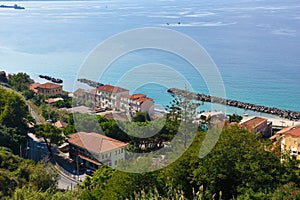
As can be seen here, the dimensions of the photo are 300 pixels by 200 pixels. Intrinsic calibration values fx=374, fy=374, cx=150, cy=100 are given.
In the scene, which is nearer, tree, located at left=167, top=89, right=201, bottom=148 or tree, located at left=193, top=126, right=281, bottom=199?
tree, located at left=193, top=126, right=281, bottom=199

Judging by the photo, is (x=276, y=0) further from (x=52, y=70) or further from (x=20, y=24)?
(x=52, y=70)

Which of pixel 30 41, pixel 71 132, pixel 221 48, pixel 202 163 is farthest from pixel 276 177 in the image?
pixel 30 41

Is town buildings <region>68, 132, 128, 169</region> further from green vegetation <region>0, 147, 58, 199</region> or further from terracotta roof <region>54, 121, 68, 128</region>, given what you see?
terracotta roof <region>54, 121, 68, 128</region>

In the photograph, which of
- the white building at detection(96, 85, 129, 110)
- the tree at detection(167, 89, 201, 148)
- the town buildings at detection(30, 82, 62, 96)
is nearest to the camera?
the tree at detection(167, 89, 201, 148)

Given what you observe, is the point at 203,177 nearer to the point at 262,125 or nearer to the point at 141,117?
the point at 141,117

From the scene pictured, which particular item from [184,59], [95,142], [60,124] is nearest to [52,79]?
[184,59]

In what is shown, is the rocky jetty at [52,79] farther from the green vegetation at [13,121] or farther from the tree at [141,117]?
the tree at [141,117]

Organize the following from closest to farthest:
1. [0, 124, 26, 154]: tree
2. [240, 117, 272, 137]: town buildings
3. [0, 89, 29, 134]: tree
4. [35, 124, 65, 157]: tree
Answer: [0, 124, 26, 154]: tree
[35, 124, 65, 157]: tree
[0, 89, 29, 134]: tree
[240, 117, 272, 137]: town buildings

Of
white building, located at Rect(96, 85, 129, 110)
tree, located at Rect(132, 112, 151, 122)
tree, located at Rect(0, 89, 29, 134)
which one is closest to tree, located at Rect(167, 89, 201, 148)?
tree, located at Rect(132, 112, 151, 122)
